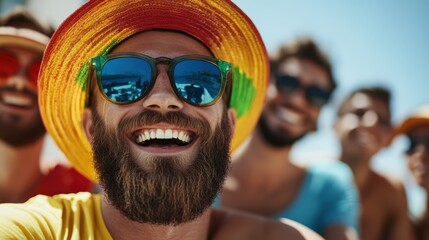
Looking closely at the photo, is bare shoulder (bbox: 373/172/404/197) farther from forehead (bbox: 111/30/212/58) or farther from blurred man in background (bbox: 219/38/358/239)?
forehead (bbox: 111/30/212/58)

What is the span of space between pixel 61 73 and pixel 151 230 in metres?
0.73

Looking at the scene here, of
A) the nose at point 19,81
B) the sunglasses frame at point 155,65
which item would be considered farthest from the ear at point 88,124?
the nose at point 19,81

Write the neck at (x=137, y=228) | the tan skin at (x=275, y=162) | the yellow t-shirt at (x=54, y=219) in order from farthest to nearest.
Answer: the tan skin at (x=275, y=162) < the neck at (x=137, y=228) < the yellow t-shirt at (x=54, y=219)

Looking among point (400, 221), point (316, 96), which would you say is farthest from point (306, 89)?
point (400, 221)

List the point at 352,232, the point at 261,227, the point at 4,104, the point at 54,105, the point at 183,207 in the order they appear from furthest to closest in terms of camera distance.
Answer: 1. the point at 352,232
2. the point at 4,104
3. the point at 54,105
4. the point at 261,227
5. the point at 183,207

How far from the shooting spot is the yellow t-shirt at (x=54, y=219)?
1552 mm

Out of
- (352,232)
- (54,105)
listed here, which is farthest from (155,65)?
(352,232)

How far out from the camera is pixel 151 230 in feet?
6.20

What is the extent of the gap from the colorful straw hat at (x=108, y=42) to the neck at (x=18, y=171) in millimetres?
769

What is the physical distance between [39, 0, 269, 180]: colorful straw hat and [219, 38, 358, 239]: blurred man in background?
43.2 inches

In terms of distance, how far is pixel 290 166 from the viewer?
355 cm

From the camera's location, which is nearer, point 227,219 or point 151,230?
point 151,230

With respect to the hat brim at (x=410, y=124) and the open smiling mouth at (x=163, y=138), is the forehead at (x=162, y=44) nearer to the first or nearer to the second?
the open smiling mouth at (x=163, y=138)

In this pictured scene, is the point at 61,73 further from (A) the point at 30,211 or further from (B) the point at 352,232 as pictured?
(B) the point at 352,232
